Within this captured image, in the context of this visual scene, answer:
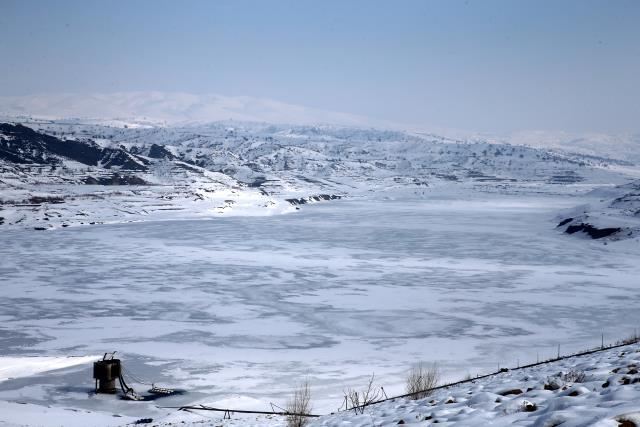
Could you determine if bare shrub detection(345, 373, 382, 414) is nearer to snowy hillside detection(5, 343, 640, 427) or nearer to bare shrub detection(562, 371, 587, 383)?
snowy hillside detection(5, 343, 640, 427)

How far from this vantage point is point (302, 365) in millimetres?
25812

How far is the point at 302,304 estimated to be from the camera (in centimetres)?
3938

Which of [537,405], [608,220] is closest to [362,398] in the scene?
[537,405]

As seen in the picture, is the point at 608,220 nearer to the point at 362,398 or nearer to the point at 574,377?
the point at 362,398

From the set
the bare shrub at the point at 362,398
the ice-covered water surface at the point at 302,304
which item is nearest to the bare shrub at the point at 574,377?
the bare shrub at the point at 362,398

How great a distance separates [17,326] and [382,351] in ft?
68.9

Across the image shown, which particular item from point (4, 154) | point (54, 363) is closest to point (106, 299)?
point (54, 363)

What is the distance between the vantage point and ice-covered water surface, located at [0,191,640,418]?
25.6m

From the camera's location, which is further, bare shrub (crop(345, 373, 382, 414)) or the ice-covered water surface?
the ice-covered water surface

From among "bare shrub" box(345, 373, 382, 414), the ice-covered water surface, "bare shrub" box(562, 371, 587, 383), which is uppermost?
"bare shrub" box(562, 371, 587, 383)

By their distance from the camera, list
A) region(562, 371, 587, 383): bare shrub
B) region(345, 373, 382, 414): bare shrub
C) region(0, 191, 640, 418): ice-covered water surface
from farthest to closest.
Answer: region(0, 191, 640, 418): ice-covered water surface, region(345, 373, 382, 414): bare shrub, region(562, 371, 587, 383): bare shrub

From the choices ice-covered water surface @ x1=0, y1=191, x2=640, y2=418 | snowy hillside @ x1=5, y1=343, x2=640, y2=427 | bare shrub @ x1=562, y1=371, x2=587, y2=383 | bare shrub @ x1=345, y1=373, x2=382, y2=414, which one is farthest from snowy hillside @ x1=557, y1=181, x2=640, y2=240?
snowy hillside @ x1=5, y1=343, x2=640, y2=427

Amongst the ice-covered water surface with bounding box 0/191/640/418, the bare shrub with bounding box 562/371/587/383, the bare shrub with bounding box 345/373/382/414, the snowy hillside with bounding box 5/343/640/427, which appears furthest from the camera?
the ice-covered water surface with bounding box 0/191/640/418

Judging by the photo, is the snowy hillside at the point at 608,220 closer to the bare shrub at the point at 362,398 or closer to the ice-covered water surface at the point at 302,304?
the ice-covered water surface at the point at 302,304
